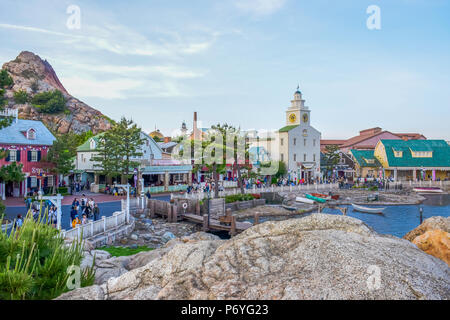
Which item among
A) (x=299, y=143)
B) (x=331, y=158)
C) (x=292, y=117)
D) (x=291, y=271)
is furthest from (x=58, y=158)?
(x=331, y=158)

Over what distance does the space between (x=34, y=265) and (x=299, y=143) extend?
202 feet

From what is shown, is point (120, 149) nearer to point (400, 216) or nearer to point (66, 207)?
point (66, 207)

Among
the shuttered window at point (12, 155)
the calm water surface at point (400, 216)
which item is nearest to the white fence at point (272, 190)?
the calm water surface at point (400, 216)

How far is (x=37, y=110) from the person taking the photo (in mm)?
80625

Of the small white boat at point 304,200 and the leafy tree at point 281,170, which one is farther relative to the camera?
the leafy tree at point 281,170

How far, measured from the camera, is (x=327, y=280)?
495cm

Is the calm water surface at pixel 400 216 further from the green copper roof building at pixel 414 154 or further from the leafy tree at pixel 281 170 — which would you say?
the leafy tree at pixel 281 170

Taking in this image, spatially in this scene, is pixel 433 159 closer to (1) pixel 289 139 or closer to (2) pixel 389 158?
(2) pixel 389 158

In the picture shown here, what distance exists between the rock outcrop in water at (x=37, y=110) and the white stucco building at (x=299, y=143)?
4405 cm

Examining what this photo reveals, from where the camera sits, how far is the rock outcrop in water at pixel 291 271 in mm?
4812

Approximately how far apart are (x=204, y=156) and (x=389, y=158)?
143 ft

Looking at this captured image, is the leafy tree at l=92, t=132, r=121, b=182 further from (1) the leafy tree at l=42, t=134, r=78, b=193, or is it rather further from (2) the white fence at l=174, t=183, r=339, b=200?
(2) the white fence at l=174, t=183, r=339, b=200

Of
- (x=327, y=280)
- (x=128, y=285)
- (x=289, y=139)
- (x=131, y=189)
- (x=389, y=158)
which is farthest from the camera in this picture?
(x=389, y=158)
